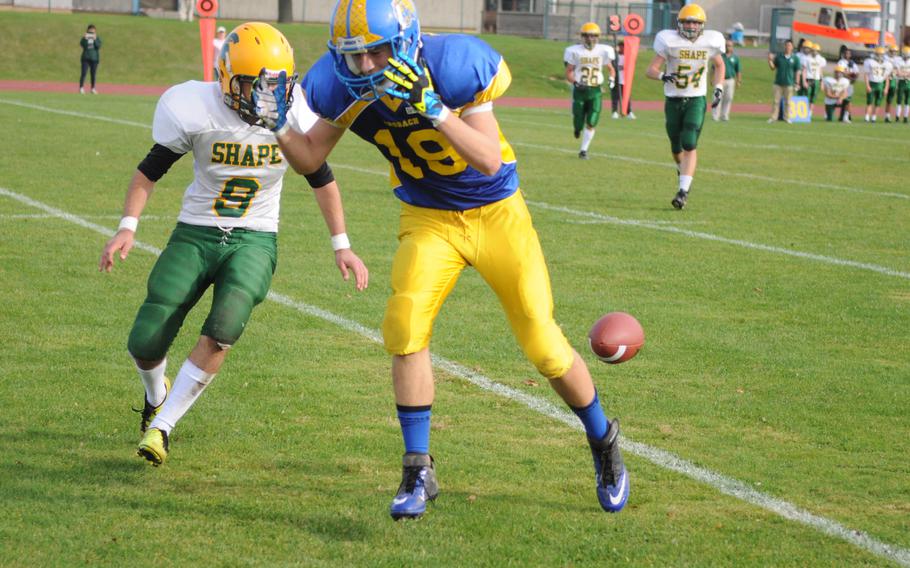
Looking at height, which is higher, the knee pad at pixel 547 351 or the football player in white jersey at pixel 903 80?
the knee pad at pixel 547 351

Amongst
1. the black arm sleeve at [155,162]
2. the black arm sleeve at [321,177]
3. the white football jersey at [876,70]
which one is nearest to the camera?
the black arm sleeve at [321,177]

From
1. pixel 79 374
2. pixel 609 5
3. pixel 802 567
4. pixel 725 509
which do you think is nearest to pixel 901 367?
pixel 725 509

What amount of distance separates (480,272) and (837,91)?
28168 mm

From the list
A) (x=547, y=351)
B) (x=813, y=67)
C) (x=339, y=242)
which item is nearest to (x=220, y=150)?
(x=339, y=242)

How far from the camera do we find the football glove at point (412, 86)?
401 centimetres

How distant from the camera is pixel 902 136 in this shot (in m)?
25.7

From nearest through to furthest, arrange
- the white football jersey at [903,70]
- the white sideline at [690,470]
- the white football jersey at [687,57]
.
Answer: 1. the white sideline at [690,470]
2. the white football jersey at [687,57]
3. the white football jersey at [903,70]

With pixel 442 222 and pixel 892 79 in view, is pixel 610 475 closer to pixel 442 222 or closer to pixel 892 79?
pixel 442 222

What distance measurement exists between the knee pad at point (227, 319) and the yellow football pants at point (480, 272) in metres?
0.69

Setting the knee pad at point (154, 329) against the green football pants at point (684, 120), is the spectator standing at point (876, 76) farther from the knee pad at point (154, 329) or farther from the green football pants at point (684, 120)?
the knee pad at point (154, 329)

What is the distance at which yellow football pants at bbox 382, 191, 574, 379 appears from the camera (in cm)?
454

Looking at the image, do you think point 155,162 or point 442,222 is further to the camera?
point 155,162

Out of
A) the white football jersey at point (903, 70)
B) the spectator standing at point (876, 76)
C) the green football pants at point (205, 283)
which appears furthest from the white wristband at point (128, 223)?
the white football jersey at point (903, 70)

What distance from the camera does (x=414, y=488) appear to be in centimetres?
449
